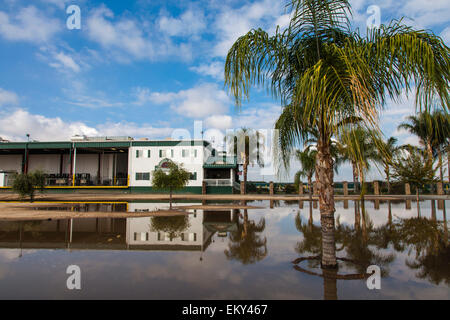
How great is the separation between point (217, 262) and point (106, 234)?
212 inches

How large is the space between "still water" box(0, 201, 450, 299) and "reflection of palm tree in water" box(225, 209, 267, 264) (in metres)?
0.03

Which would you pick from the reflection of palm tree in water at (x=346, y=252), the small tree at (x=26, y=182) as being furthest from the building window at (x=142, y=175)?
the reflection of palm tree in water at (x=346, y=252)

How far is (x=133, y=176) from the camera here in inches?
1507

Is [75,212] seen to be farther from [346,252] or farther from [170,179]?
[346,252]

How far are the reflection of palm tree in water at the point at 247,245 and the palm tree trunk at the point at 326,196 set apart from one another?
1.68 metres

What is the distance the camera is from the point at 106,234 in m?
9.48

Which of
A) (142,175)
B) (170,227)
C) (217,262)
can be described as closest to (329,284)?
(217,262)

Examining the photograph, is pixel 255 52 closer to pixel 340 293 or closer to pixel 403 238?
pixel 340 293

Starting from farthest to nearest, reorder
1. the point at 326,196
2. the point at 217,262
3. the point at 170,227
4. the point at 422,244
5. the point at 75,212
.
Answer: the point at 75,212, the point at 170,227, the point at 422,244, the point at 217,262, the point at 326,196

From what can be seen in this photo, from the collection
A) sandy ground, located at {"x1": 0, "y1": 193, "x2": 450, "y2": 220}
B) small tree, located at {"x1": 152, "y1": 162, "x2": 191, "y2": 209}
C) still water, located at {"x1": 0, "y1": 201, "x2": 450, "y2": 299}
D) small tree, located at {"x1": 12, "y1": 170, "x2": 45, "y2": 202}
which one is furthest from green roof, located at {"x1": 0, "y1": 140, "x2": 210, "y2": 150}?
still water, located at {"x1": 0, "y1": 201, "x2": 450, "y2": 299}

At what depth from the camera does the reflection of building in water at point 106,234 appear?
7.75m
